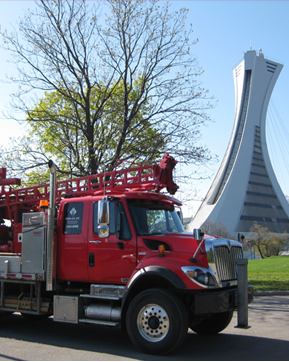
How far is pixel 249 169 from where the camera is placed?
365 feet

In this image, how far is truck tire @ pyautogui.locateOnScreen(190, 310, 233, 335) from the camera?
7.54m

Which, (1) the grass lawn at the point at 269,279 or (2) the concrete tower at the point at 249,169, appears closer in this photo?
(1) the grass lawn at the point at 269,279

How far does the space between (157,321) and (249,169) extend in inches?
4308

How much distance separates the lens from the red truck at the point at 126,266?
20.3 feet

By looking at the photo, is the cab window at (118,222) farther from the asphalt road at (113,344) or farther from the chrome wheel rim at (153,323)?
the asphalt road at (113,344)

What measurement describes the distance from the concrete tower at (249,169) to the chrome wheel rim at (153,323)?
98.8 m

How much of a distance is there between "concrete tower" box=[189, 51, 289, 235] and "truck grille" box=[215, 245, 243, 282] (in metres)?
97.8

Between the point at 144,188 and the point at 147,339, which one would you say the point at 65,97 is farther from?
the point at 147,339

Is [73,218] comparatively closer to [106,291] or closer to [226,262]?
[106,291]

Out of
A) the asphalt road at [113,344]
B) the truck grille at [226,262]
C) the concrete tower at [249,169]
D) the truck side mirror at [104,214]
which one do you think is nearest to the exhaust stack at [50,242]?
the asphalt road at [113,344]

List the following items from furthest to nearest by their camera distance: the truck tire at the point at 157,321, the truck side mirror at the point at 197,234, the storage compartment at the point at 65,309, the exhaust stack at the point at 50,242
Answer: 1. the exhaust stack at the point at 50,242
2. the storage compartment at the point at 65,309
3. the truck side mirror at the point at 197,234
4. the truck tire at the point at 157,321

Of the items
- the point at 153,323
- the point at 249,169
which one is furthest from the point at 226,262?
the point at 249,169

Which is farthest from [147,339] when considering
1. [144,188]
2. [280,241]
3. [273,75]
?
[273,75]

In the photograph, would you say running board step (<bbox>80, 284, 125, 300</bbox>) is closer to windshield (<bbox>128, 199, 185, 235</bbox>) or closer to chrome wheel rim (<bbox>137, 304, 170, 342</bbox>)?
chrome wheel rim (<bbox>137, 304, 170, 342</bbox>)
